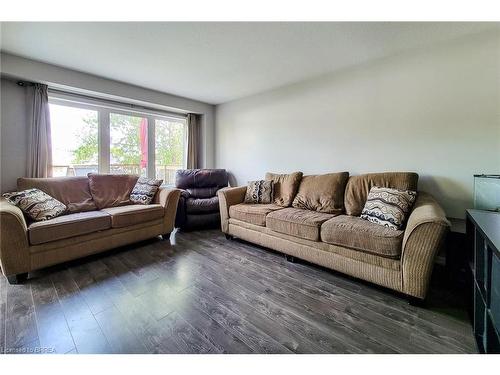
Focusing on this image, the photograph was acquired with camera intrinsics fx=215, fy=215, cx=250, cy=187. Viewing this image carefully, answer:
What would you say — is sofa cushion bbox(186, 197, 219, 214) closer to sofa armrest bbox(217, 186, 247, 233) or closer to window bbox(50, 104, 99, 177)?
sofa armrest bbox(217, 186, 247, 233)

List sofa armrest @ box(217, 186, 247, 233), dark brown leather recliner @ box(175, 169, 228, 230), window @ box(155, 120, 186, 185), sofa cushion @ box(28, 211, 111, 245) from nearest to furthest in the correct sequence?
sofa cushion @ box(28, 211, 111, 245)
sofa armrest @ box(217, 186, 247, 233)
dark brown leather recliner @ box(175, 169, 228, 230)
window @ box(155, 120, 186, 185)

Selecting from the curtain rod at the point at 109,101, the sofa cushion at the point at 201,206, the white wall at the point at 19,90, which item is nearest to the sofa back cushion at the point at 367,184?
the sofa cushion at the point at 201,206

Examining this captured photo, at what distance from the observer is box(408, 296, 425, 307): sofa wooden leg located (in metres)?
1.64

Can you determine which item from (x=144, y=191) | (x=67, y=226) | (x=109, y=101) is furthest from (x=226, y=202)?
(x=109, y=101)

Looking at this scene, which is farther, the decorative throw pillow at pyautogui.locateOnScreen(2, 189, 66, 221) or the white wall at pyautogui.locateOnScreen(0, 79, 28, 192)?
the white wall at pyautogui.locateOnScreen(0, 79, 28, 192)

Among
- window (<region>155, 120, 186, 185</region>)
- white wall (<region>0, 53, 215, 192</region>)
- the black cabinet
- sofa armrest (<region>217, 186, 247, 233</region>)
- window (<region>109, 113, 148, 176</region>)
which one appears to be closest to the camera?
the black cabinet

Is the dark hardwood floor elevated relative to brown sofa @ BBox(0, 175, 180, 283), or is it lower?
lower

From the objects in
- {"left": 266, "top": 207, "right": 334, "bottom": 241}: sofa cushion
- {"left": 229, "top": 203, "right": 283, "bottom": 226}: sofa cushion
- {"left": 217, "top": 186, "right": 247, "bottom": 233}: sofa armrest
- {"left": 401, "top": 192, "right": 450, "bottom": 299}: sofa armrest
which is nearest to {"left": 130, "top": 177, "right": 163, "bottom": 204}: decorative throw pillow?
{"left": 217, "top": 186, "right": 247, "bottom": 233}: sofa armrest

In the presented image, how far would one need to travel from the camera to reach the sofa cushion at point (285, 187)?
9.95 ft

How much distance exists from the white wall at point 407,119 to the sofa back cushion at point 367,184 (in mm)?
237

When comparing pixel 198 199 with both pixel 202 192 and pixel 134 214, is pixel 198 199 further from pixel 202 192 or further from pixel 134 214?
pixel 134 214

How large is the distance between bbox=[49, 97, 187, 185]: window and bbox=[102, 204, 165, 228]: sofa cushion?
43.0 inches

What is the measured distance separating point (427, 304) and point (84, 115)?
472 cm

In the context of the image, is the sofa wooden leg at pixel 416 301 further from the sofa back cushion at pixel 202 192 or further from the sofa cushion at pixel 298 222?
the sofa back cushion at pixel 202 192
